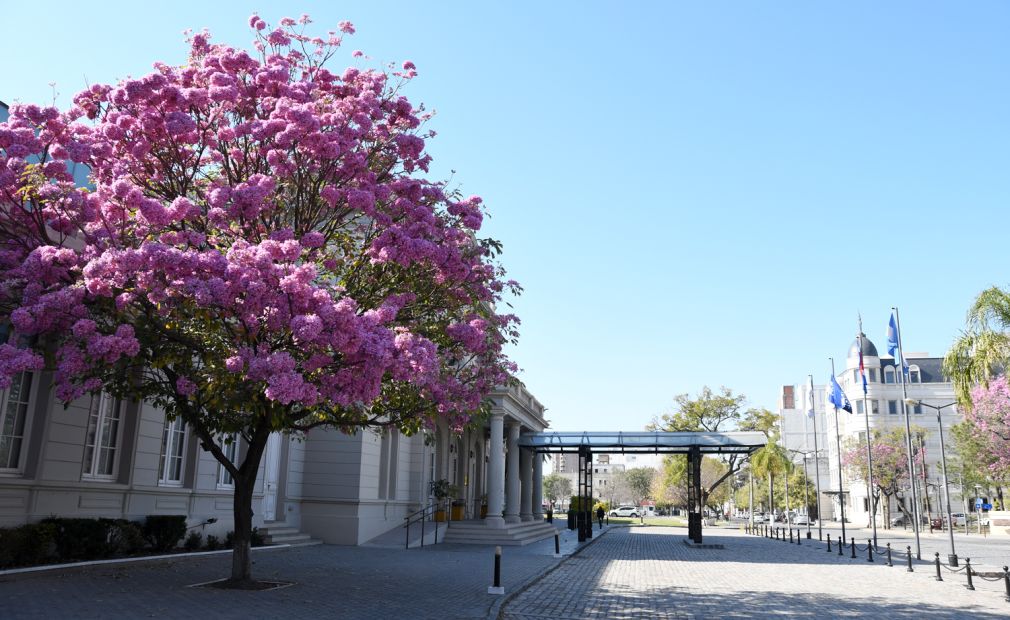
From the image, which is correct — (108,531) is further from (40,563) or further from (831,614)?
(831,614)

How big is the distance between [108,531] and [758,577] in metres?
14.9

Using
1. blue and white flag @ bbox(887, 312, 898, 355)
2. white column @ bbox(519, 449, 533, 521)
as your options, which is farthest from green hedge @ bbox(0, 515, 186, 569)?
blue and white flag @ bbox(887, 312, 898, 355)

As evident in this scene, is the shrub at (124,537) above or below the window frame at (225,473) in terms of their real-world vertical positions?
below

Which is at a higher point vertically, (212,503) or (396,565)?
(212,503)

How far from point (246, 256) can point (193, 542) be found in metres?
10.8

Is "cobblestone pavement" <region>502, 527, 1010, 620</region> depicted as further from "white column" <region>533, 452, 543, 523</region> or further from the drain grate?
"white column" <region>533, 452, 543, 523</region>

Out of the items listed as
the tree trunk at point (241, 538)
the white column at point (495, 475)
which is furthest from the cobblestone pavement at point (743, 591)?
the tree trunk at point (241, 538)

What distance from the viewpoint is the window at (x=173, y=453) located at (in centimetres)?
1792

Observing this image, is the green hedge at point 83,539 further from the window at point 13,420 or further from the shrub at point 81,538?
the window at point 13,420

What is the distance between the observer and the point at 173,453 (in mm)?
18359

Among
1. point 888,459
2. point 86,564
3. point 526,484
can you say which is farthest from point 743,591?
point 888,459

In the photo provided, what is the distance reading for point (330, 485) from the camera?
78.8 ft

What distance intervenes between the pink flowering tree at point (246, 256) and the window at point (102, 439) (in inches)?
106

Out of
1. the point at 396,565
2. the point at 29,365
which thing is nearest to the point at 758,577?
the point at 396,565
